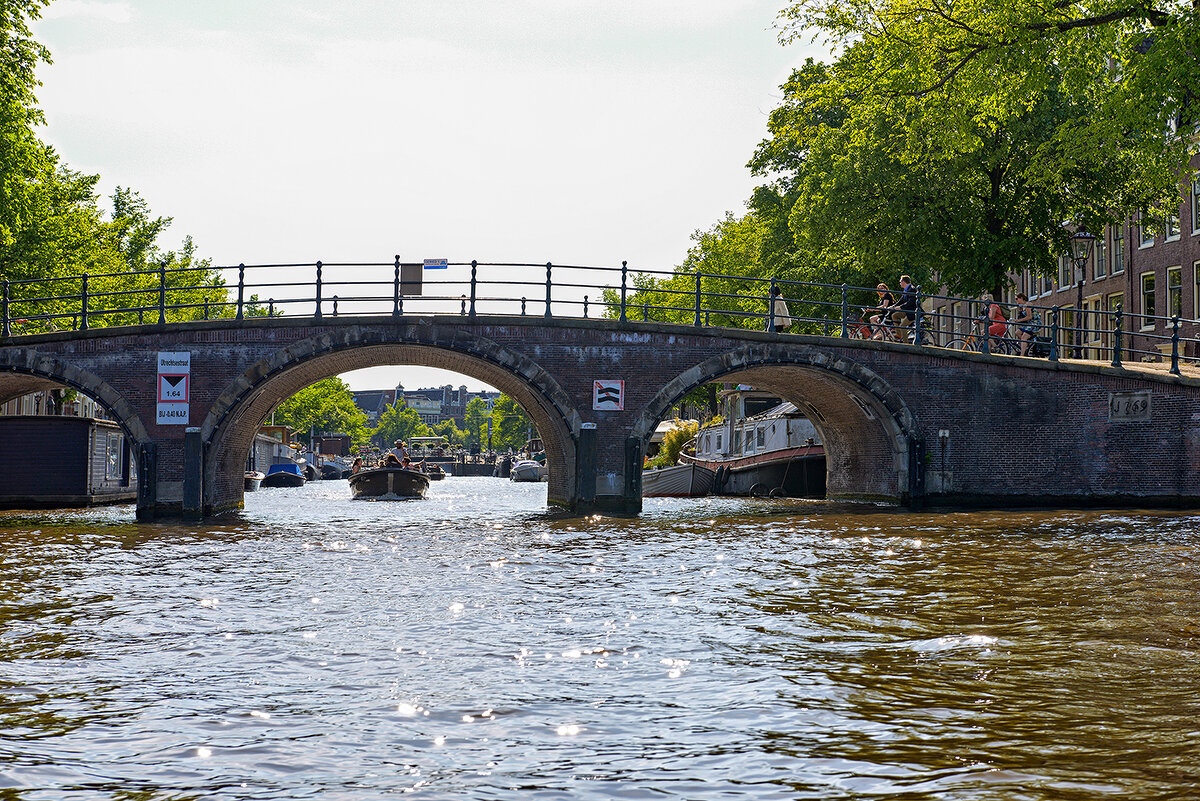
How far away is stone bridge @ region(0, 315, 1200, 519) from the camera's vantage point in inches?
897

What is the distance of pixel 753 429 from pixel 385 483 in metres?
11.9

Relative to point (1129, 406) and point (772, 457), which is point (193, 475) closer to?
point (772, 457)

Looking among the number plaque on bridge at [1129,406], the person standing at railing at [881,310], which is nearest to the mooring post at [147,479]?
the person standing at railing at [881,310]

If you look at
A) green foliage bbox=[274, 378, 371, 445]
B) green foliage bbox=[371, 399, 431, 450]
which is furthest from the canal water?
green foliage bbox=[371, 399, 431, 450]

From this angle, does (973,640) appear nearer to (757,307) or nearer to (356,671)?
(356,671)

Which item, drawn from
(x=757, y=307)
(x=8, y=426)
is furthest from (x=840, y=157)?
(x=8, y=426)

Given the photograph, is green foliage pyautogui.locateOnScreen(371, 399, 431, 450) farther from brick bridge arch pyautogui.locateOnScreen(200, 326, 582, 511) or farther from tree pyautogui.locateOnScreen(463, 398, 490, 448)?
brick bridge arch pyautogui.locateOnScreen(200, 326, 582, 511)

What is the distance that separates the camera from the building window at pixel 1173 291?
101ft

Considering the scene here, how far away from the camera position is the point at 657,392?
23406 millimetres

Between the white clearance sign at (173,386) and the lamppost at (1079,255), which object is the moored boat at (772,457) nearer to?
the lamppost at (1079,255)

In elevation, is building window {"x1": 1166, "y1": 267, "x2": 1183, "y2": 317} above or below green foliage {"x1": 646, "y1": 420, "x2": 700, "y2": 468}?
above

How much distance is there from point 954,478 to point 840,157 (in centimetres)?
833

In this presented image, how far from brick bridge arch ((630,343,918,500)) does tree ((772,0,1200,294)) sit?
12.6 feet

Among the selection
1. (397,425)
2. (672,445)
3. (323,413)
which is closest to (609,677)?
(672,445)
